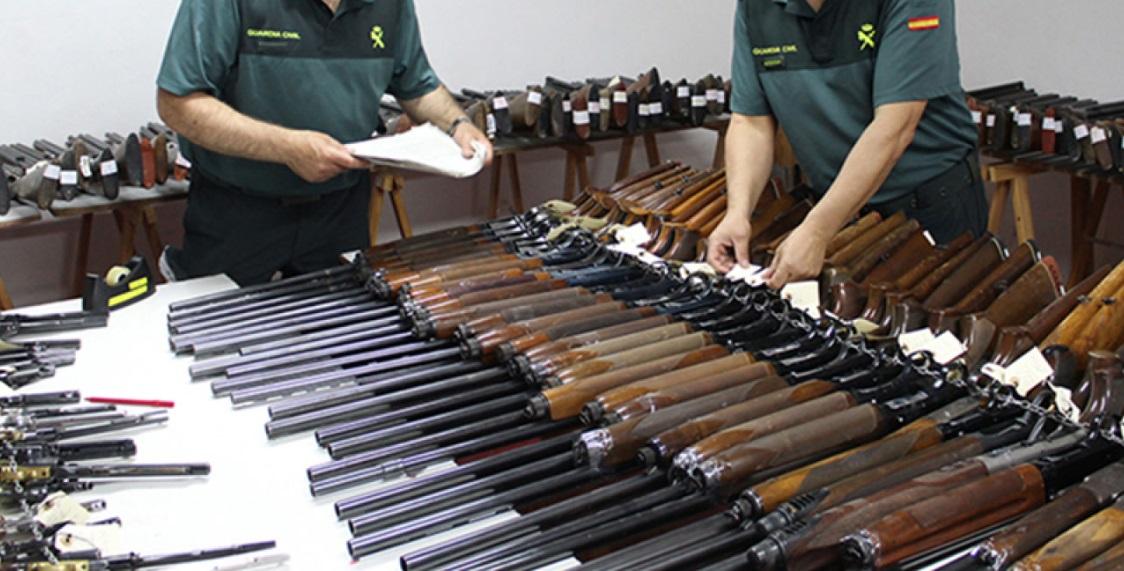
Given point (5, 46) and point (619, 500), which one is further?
point (5, 46)

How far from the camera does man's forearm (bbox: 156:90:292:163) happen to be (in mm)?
2934

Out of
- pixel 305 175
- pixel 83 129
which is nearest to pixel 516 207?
pixel 83 129

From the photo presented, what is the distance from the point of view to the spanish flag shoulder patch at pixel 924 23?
2.71 metres

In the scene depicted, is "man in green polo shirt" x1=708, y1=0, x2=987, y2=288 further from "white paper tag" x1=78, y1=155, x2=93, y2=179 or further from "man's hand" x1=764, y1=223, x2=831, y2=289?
"white paper tag" x1=78, y1=155, x2=93, y2=179

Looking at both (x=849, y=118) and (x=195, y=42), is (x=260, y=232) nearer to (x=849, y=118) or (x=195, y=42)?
(x=195, y=42)

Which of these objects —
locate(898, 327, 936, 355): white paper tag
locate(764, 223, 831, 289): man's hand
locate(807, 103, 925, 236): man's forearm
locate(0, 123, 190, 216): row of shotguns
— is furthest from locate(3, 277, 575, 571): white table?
locate(0, 123, 190, 216): row of shotguns

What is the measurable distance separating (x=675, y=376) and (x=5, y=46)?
4.68 meters

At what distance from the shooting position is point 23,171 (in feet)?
15.5

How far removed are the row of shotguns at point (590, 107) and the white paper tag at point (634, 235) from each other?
2370 millimetres

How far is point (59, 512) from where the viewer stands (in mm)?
1767

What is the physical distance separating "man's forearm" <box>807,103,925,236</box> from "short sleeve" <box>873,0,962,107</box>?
0.16 feet

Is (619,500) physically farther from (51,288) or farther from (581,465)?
(51,288)

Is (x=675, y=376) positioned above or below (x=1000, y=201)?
above

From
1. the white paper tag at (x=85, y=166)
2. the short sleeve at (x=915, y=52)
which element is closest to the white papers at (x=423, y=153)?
the short sleeve at (x=915, y=52)
